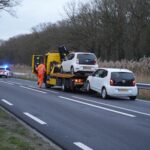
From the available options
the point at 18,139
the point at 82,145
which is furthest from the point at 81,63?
the point at 82,145

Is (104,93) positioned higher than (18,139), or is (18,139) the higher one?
(104,93)

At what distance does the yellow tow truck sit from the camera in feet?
93.3

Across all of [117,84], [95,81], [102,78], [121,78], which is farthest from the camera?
[95,81]

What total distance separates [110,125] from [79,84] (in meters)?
15.3

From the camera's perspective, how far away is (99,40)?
213ft

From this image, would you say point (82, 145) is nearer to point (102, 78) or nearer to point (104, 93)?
point (104, 93)

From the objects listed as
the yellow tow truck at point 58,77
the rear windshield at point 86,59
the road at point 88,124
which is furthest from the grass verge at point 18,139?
the rear windshield at point 86,59

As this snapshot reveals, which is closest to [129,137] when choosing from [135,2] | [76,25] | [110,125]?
[110,125]

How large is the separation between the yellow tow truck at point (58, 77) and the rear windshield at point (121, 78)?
178 inches

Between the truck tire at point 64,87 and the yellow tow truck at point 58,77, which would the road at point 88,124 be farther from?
the truck tire at point 64,87

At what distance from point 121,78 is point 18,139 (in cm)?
1444

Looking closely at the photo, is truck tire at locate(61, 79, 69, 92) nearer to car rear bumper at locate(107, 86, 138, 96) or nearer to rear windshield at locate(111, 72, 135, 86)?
Result: rear windshield at locate(111, 72, 135, 86)

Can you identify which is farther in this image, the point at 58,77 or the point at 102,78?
the point at 58,77

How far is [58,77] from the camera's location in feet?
103
